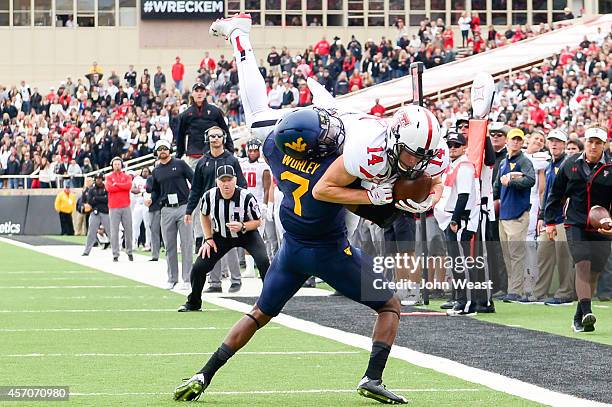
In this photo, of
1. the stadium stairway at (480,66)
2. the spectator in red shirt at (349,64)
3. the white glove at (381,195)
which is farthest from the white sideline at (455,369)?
the spectator in red shirt at (349,64)

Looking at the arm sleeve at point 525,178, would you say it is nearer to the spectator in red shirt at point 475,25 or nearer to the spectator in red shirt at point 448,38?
the spectator in red shirt at point 448,38

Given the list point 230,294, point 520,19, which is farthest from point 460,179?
point 520,19

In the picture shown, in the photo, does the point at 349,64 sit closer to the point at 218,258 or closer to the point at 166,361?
the point at 218,258

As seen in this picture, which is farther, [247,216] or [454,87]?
[454,87]

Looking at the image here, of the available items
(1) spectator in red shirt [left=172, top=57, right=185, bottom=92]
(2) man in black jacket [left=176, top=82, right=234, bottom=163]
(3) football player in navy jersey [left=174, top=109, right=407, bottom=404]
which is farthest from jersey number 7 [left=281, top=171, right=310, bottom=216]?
(1) spectator in red shirt [left=172, top=57, right=185, bottom=92]

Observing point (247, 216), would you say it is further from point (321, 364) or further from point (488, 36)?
point (488, 36)

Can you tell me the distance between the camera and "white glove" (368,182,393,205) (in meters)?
7.27

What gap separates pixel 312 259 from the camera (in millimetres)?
7742

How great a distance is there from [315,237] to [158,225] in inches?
505

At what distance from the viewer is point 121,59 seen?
4656cm

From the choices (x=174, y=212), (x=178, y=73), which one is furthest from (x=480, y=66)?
(x=174, y=212)

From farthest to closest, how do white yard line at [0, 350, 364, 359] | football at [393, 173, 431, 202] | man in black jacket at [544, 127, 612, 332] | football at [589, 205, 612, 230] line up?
1. man in black jacket at [544, 127, 612, 332]
2. football at [589, 205, 612, 230]
3. white yard line at [0, 350, 364, 359]
4. football at [393, 173, 431, 202]

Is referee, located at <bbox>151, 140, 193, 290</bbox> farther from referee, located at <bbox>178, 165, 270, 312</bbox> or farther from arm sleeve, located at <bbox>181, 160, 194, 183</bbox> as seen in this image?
referee, located at <bbox>178, 165, 270, 312</bbox>

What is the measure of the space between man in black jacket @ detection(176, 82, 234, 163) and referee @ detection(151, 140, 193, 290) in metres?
0.49
